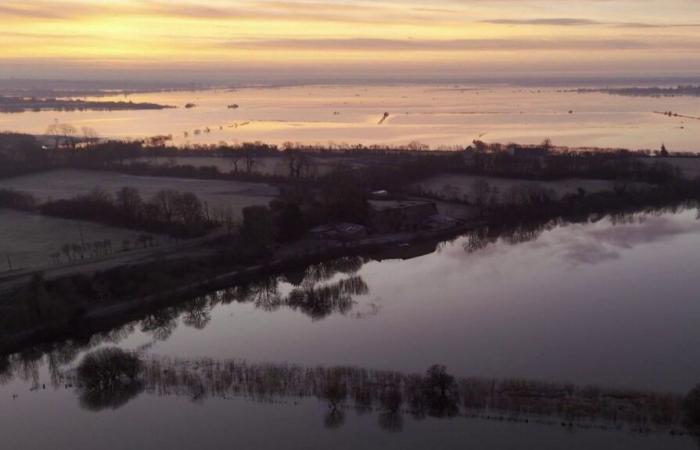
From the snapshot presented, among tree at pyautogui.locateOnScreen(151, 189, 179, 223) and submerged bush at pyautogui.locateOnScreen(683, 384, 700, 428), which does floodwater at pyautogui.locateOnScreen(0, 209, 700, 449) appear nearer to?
submerged bush at pyautogui.locateOnScreen(683, 384, 700, 428)

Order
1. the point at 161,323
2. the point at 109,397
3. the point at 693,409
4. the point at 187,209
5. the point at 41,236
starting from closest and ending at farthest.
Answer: the point at 693,409
the point at 109,397
the point at 161,323
the point at 41,236
the point at 187,209

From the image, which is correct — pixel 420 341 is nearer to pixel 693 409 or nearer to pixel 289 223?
pixel 693 409

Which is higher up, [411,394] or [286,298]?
[286,298]

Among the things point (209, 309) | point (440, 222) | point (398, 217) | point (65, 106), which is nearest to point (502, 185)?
point (440, 222)

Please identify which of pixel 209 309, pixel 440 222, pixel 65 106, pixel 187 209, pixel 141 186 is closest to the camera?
pixel 209 309

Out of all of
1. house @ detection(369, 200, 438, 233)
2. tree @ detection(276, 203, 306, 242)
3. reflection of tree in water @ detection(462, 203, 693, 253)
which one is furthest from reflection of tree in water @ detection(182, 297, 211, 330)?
reflection of tree in water @ detection(462, 203, 693, 253)

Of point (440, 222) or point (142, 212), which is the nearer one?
point (142, 212)

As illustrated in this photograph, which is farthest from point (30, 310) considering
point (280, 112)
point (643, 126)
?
point (280, 112)
